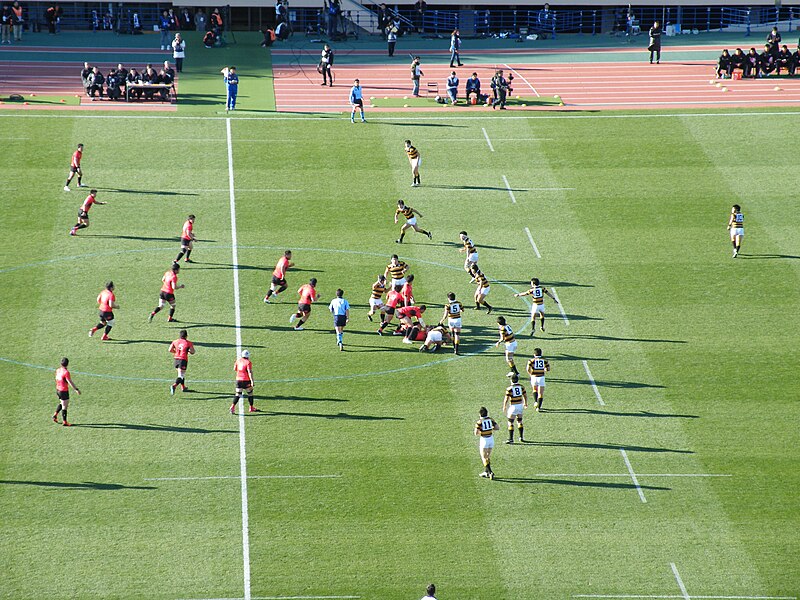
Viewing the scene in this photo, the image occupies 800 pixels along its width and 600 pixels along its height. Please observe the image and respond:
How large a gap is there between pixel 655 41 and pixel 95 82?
2899 cm

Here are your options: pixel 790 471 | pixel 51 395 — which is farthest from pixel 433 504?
pixel 51 395

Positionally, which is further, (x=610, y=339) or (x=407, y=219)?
(x=407, y=219)

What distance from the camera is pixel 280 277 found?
44500mm

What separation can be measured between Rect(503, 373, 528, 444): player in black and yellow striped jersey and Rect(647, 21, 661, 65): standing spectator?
4007 centimetres

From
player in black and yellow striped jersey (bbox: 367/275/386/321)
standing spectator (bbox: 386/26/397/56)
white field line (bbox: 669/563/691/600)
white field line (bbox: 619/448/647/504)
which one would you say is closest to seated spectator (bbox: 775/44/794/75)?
standing spectator (bbox: 386/26/397/56)

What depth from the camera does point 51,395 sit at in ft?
127

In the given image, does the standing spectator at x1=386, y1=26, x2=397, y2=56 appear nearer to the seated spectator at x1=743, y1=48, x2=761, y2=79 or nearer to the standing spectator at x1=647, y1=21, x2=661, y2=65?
the standing spectator at x1=647, y1=21, x2=661, y2=65

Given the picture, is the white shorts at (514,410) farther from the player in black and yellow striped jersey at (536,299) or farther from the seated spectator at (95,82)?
the seated spectator at (95,82)

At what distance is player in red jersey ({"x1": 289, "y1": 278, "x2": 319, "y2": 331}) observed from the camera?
42.5 metres

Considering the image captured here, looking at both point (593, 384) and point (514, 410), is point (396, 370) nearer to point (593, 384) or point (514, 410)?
point (514, 410)

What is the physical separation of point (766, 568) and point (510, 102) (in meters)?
36.9

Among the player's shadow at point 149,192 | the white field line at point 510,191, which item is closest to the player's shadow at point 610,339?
the white field line at point 510,191

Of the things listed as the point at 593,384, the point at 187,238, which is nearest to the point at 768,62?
the point at 593,384

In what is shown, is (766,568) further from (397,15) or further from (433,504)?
(397,15)
